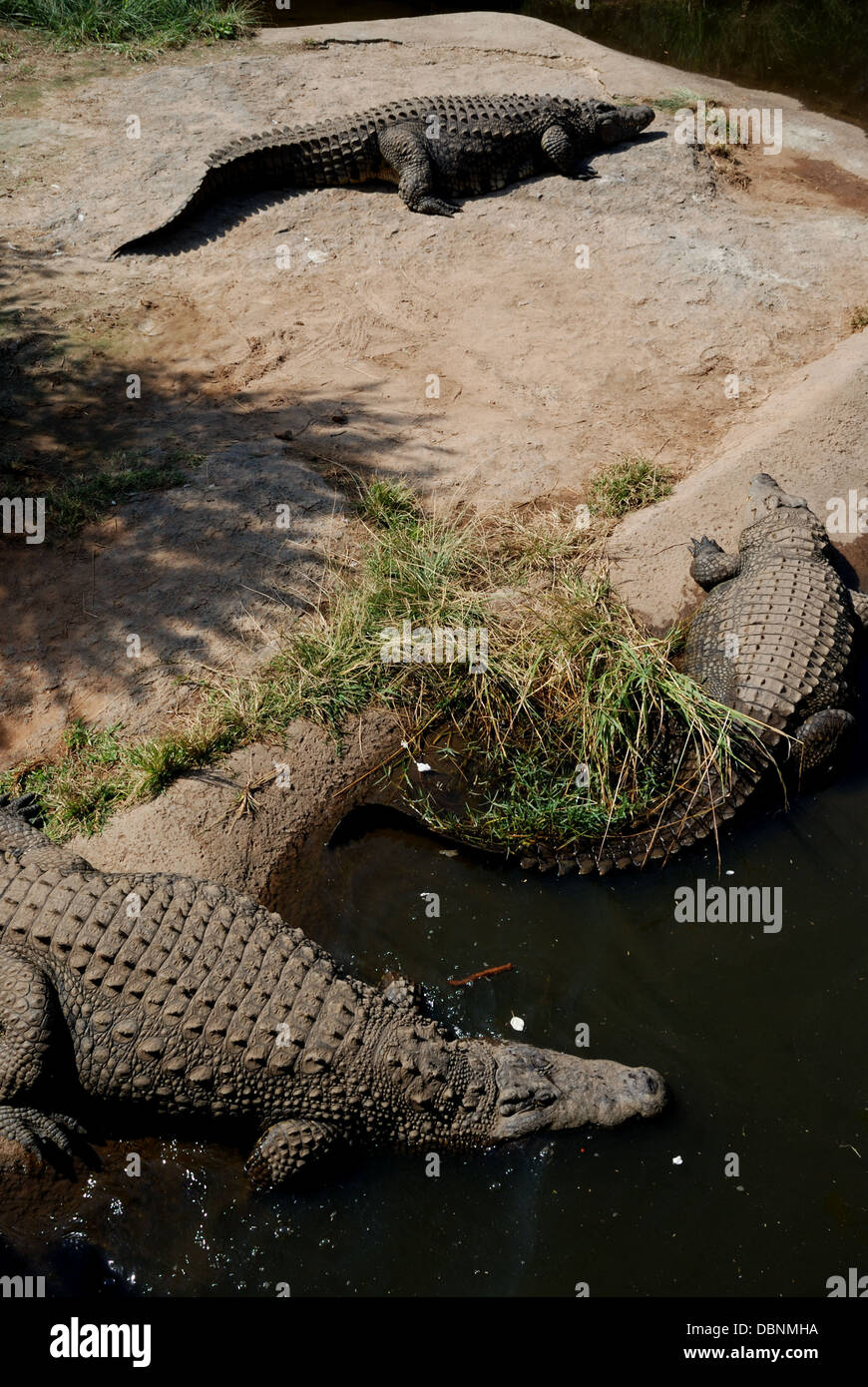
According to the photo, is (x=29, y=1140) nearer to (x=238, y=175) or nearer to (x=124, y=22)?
(x=238, y=175)

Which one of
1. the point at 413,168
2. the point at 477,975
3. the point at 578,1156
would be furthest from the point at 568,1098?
the point at 413,168

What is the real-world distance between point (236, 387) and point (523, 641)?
3.49 meters

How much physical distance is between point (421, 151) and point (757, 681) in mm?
6955

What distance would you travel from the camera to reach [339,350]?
7.92 meters

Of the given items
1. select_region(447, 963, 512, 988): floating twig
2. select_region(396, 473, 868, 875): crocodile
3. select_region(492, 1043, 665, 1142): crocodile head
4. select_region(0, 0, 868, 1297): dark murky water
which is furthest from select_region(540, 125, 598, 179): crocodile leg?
select_region(492, 1043, 665, 1142): crocodile head

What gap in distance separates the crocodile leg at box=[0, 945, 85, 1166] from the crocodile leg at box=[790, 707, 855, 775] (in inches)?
156

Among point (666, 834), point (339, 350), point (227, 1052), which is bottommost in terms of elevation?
point (227, 1052)

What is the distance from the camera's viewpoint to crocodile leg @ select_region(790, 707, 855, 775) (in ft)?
17.4

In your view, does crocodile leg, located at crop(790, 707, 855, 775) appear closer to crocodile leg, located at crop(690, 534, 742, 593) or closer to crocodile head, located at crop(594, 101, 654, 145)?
crocodile leg, located at crop(690, 534, 742, 593)

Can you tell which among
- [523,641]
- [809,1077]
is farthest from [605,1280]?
[523,641]

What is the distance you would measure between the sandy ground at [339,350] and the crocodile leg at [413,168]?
0.24m

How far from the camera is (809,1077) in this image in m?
4.20

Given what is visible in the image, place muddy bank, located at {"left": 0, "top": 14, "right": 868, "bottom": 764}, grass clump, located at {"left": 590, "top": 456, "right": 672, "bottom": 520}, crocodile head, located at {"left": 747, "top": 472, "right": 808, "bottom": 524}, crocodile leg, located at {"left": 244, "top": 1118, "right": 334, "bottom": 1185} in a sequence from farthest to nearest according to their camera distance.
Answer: grass clump, located at {"left": 590, "top": 456, "right": 672, "bottom": 520} < crocodile head, located at {"left": 747, "top": 472, "right": 808, "bottom": 524} < muddy bank, located at {"left": 0, "top": 14, "right": 868, "bottom": 764} < crocodile leg, located at {"left": 244, "top": 1118, "right": 334, "bottom": 1185}
